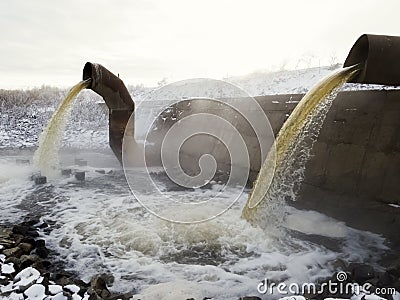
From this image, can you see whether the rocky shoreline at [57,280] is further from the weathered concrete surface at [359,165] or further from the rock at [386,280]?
the weathered concrete surface at [359,165]

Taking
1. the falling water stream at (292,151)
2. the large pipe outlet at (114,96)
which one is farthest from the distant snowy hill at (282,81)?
the falling water stream at (292,151)

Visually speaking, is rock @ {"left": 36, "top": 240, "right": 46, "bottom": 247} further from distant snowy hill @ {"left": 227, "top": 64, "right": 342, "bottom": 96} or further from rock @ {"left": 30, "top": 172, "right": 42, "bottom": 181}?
distant snowy hill @ {"left": 227, "top": 64, "right": 342, "bottom": 96}

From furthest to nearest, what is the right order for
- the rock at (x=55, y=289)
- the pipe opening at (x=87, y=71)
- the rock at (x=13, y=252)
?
the pipe opening at (x=87, y=71) → the rock at (x=13, y=252) → the rock at (x=55, y=289)

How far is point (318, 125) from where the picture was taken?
657cm

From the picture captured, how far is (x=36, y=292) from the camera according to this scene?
3.05 m

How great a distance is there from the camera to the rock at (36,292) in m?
2.99

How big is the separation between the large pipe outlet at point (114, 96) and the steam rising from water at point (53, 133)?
240 mm

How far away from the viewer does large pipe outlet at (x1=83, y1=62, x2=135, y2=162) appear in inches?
303

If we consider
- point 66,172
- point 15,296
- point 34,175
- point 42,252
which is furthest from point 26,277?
point 66,172

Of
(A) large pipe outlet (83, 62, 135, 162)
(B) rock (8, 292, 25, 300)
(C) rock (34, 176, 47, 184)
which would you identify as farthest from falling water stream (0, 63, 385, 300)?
(A) large pipe outlet (83, 62, 135, 162)

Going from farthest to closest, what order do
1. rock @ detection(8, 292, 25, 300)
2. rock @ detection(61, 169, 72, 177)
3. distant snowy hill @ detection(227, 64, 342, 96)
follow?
1. distant snowy hill @ detection(227, 64, 342, 96)
2. rock @ detection(61, 169, 72, 177)
3. rock @ detection(8, 292, 25, 300)

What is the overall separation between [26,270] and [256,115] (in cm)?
652

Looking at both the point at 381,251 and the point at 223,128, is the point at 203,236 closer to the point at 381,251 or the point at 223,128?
the point at 381,251

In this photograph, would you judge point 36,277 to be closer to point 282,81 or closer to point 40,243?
point 40,243
